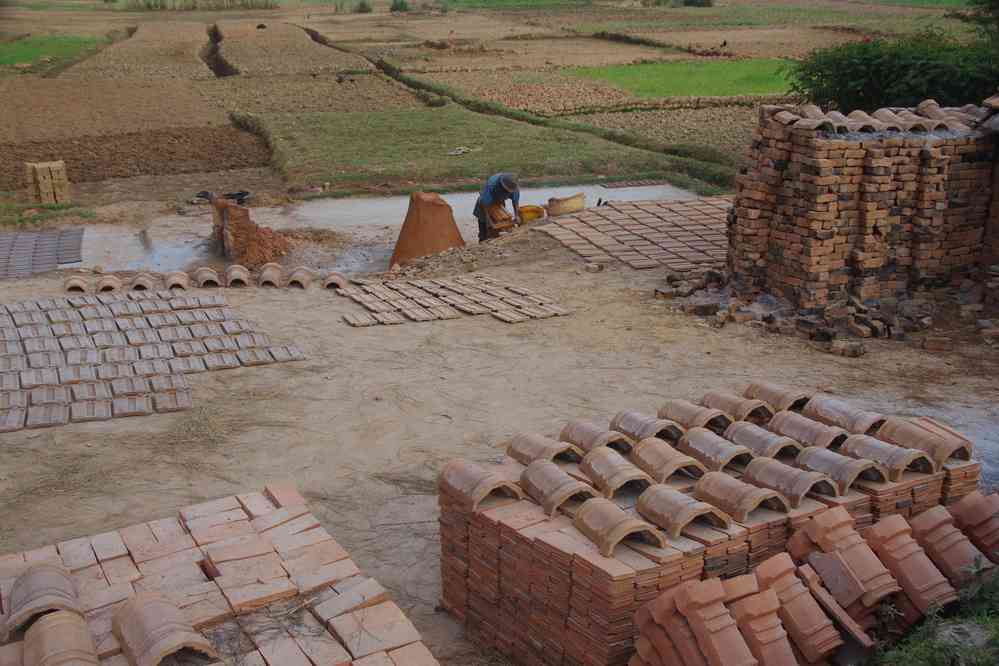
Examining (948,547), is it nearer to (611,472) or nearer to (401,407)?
(611,472)

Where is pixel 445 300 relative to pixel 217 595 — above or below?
below

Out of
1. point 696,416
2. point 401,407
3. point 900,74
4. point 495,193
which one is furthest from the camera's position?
point 900,74

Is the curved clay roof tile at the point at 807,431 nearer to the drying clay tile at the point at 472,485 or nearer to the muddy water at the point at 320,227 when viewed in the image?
the drying clay tile at the point at 472,485

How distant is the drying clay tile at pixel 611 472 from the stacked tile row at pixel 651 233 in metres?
6.64

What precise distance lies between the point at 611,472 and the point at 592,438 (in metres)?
0.55

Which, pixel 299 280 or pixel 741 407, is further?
pixel 299 280

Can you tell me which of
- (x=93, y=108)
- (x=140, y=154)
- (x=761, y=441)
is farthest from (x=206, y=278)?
(x=93, y=108)

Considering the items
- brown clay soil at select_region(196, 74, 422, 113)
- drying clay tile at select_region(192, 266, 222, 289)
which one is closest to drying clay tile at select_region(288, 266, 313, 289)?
drying clay tile at select_region(192, 266, 222, 289)

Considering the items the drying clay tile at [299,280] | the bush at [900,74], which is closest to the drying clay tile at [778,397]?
the drying clay tile at [299,280]

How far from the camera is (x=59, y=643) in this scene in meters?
3.71

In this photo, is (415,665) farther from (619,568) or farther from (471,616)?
(471,616)

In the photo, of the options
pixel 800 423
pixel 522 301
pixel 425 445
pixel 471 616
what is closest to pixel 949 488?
pixel 800 423

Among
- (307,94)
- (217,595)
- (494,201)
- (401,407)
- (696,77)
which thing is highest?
(217,595)

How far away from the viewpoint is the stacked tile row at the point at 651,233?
469 inches
